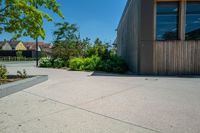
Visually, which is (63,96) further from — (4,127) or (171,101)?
(171,101)

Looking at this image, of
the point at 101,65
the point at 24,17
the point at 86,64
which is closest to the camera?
the point at 24,17

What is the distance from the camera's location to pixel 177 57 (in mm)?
11484

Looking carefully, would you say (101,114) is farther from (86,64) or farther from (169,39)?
(86,64)

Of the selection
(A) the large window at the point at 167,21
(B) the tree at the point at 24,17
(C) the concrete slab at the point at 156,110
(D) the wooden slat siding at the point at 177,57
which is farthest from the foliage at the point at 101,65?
(C) the concrete slab at the point at 156,110

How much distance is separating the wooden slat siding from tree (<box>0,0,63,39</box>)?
7109 mm

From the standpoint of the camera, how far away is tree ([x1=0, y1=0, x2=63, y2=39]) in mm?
7205

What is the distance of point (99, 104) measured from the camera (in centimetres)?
509

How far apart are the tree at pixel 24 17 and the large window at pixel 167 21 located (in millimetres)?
6820

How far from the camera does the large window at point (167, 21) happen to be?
11.5 meters

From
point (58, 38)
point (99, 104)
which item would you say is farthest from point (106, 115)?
point (58, 38)

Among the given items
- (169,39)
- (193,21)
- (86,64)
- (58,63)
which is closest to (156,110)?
(169,39)

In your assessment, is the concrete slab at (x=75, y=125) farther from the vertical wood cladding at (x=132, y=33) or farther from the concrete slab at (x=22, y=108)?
the vertical wood cladding at (x=132, y=33)

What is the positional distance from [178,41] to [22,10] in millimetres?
9178

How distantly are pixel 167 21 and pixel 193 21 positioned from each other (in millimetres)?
1606
